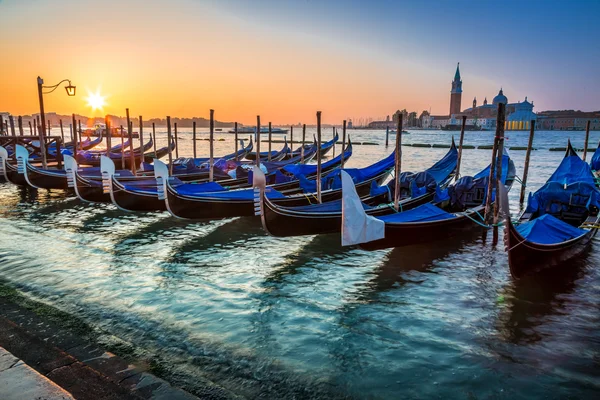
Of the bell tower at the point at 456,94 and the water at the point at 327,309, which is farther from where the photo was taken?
the bell tower at the point at 456,94

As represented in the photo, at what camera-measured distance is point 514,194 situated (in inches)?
523

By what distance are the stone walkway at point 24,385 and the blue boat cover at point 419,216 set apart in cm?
479

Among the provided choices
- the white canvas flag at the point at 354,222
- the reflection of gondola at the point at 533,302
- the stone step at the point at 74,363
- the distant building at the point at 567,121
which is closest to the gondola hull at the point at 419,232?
the white canvas flag at the point at 354,222


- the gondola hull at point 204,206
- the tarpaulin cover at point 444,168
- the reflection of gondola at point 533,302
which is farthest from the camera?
the tarpaulin cover at point 444,168

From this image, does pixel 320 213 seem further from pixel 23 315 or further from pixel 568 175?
pixel 568 175

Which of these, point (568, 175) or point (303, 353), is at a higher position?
point (568, 175)

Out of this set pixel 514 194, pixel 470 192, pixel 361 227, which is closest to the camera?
pixel 361 227

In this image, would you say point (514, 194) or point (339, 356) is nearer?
point (339, 356)

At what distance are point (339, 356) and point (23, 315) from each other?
330 cm

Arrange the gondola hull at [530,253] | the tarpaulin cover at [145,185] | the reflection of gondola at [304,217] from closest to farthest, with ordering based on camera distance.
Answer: the gondola hull at [530,253]
the reflection of gondola at [304,217]
the tarpaulin cover at [145,185]

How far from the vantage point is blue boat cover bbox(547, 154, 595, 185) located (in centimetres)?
913

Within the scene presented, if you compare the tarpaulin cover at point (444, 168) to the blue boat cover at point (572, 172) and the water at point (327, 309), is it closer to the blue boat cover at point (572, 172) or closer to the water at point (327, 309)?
the blue boat cover at point (572, 172)

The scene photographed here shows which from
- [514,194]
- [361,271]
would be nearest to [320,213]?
[361,271]

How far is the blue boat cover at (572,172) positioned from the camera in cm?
913
